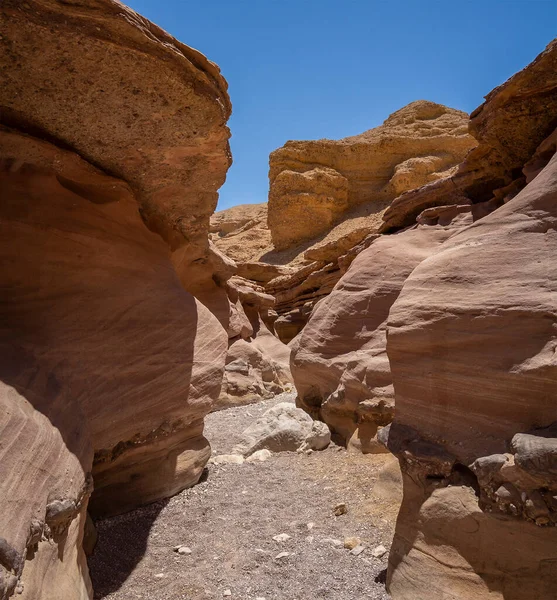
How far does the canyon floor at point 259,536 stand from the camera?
9.75 ft

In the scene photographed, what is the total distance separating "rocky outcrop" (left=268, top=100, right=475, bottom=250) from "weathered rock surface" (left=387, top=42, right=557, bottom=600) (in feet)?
68.3

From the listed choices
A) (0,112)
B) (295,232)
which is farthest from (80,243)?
(295,232)

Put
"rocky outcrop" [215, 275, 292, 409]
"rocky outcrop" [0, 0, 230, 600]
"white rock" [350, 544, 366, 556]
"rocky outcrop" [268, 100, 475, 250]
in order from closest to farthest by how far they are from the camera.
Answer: "rocky outcrop" [0, 0, 230, 600], "white rock" [350, 544, 366, 556], "rocky outcrop" [215, 275, 292, 409], "rocky outcrop" [268, 100, 475, 250]

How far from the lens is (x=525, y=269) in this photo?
2.79m

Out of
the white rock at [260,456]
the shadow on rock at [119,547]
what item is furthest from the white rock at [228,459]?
the shadow on rock at [119,547]

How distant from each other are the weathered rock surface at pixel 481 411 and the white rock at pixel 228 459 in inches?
99.2

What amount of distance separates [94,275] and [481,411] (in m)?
2.89

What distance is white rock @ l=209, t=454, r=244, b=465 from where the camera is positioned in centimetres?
520

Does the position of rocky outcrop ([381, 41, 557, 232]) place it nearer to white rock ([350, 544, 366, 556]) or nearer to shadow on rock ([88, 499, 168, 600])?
white rock ([350, 544, 366, 556])

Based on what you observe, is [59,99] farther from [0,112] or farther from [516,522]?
[516,522]

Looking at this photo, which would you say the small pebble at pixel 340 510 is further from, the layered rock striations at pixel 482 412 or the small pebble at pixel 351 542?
the layered rock striations at pixel 482 412

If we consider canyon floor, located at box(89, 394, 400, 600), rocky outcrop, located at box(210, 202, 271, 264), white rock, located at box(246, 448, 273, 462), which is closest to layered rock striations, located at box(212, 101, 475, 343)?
rocky outcrop, located at box(210, 202, 271, 264)

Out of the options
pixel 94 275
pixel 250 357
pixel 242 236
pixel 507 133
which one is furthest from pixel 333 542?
pixel 242 236

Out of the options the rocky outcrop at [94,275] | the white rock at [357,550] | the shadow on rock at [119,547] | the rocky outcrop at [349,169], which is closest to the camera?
the rocky outcrop at [94,275]
